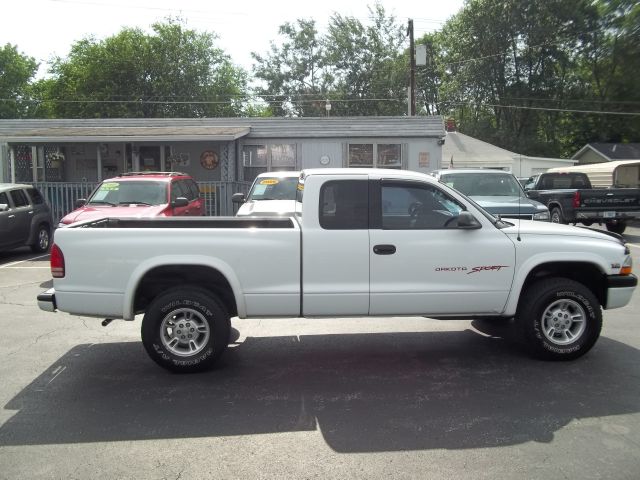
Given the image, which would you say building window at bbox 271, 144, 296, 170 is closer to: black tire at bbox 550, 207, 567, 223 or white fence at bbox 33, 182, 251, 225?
white fence at bbox 33, 182, 251, 225

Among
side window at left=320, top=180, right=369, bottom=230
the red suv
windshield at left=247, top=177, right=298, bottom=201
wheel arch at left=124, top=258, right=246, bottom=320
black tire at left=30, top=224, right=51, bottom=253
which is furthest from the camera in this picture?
black tire at left=30, top=224, right=51, bottom=253

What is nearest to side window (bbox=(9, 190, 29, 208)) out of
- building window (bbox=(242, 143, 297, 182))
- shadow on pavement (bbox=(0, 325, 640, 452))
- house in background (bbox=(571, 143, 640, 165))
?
building window (bbox=(242, 143, 297, 182))

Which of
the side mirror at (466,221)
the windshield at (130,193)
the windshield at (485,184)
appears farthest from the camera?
the windshield at (485,184)

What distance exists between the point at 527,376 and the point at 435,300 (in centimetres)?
105

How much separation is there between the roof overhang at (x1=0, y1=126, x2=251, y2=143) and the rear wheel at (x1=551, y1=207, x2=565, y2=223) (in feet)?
30.9

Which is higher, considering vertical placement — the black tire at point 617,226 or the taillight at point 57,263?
the taillight at point 57,263

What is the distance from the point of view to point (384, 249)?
5523mm

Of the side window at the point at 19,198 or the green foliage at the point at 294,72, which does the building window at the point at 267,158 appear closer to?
the side window at the point at 19,198

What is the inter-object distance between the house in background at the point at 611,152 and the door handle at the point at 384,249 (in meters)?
39.2

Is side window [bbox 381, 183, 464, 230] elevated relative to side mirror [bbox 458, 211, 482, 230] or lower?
elevated

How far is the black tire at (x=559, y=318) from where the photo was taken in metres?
5.73

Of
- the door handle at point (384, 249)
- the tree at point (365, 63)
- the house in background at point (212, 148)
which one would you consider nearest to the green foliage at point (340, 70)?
the tree at point (365, 63)

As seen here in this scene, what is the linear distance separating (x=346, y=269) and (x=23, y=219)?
10.1 metres

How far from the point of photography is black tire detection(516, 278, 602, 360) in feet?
18.8
